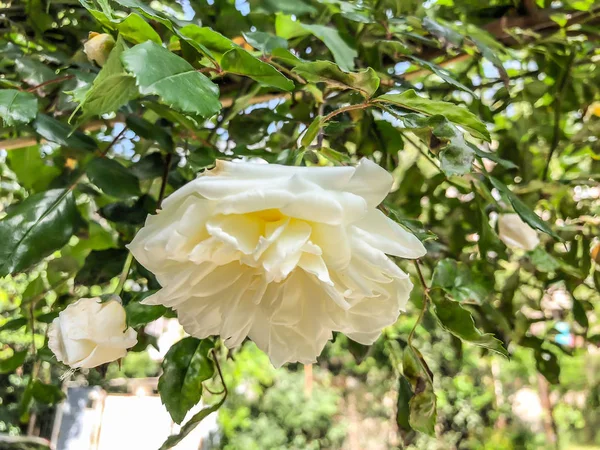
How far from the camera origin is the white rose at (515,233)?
409 millimetres

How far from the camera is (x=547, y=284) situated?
0.54 m

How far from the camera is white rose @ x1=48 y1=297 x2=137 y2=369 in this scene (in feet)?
0.87

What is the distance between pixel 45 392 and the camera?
46cm

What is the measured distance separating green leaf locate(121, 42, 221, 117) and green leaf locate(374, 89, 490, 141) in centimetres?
9

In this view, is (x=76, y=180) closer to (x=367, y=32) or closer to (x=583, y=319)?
(x=367, y=32)

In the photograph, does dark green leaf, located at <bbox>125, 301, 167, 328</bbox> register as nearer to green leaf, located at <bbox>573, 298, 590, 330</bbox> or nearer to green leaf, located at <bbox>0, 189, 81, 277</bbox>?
green leaf, located at <bbox>0, 189, 81, 277</bbox>

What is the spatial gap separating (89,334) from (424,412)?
200mm

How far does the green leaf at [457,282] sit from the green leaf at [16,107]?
0.88 feet

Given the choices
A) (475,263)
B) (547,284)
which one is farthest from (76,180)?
(547,284)

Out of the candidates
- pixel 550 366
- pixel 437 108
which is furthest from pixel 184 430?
pixel 550 366

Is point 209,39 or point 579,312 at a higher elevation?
point 209,39

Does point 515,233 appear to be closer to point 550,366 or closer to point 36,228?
point 550,366

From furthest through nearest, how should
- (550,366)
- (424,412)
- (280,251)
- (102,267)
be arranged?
(550,366) → (102,267) → (424,412) → (280,251)

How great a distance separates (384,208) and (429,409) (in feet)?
0.43
